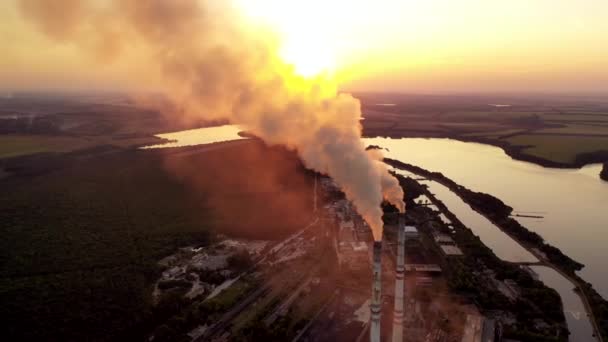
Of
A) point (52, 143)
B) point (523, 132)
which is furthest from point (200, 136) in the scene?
point (523, 132)

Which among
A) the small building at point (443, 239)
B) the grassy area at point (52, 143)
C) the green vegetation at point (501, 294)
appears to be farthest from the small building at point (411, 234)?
the grassy area at point (52, 143)

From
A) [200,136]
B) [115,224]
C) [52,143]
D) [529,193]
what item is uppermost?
[52,143]

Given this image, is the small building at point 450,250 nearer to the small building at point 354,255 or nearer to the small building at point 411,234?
the small building at point 411,234

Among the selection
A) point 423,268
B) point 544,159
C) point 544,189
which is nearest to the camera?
point 423,268

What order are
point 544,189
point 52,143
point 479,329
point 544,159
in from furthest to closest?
1. point 52,143
2. point 544,159
3. point 544,189
4. point 479,329

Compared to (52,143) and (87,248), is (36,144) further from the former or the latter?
(87,248)

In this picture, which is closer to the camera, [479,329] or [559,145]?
[479,329]
